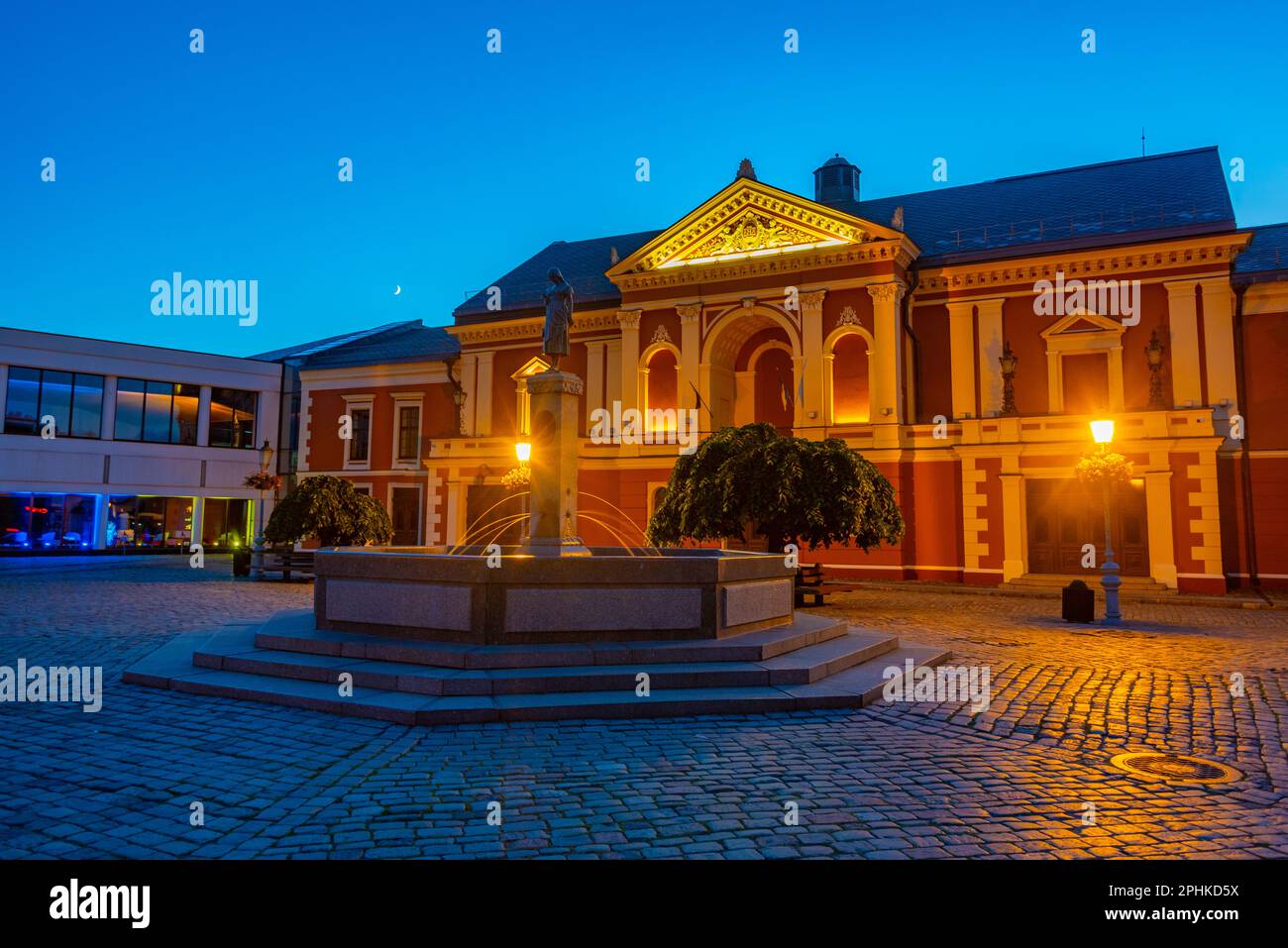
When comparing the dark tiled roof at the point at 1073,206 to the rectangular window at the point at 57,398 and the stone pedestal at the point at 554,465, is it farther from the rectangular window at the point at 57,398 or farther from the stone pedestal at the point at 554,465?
the rectangular window at the point at 57,398

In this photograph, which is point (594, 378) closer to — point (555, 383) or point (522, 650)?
point (555, 383)

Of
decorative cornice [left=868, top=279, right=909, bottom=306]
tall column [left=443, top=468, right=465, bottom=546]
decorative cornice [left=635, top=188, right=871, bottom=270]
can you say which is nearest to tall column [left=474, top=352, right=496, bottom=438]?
tall column [left=443, top=468, right=465, bottom=546]

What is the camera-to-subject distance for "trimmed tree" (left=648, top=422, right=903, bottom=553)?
17.0m

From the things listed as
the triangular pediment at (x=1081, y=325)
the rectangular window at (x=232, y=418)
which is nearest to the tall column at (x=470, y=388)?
the rectangular window at (x=232, y=418)

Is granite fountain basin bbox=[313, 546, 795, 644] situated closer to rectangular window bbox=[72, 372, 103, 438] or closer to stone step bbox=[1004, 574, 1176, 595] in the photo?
stone step bbox=[1004, 574, 1176, 595]

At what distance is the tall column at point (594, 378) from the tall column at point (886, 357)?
10.6m

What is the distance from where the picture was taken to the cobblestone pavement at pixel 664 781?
4.36 m

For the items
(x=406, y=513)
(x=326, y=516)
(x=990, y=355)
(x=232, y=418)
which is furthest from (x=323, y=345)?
(x=990, y=355)

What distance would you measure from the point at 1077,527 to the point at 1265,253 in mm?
11478

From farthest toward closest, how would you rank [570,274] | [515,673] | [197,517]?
[197,517] → [570,274] → [515,673]

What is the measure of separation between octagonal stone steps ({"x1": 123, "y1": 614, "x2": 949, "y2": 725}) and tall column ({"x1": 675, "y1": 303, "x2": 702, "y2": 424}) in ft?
60.8

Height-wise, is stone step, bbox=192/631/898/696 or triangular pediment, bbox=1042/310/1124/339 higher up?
triangular pediment, bbox=1042/310/1124/339

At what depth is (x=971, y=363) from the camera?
84.0 feet

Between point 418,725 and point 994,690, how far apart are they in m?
6.19
